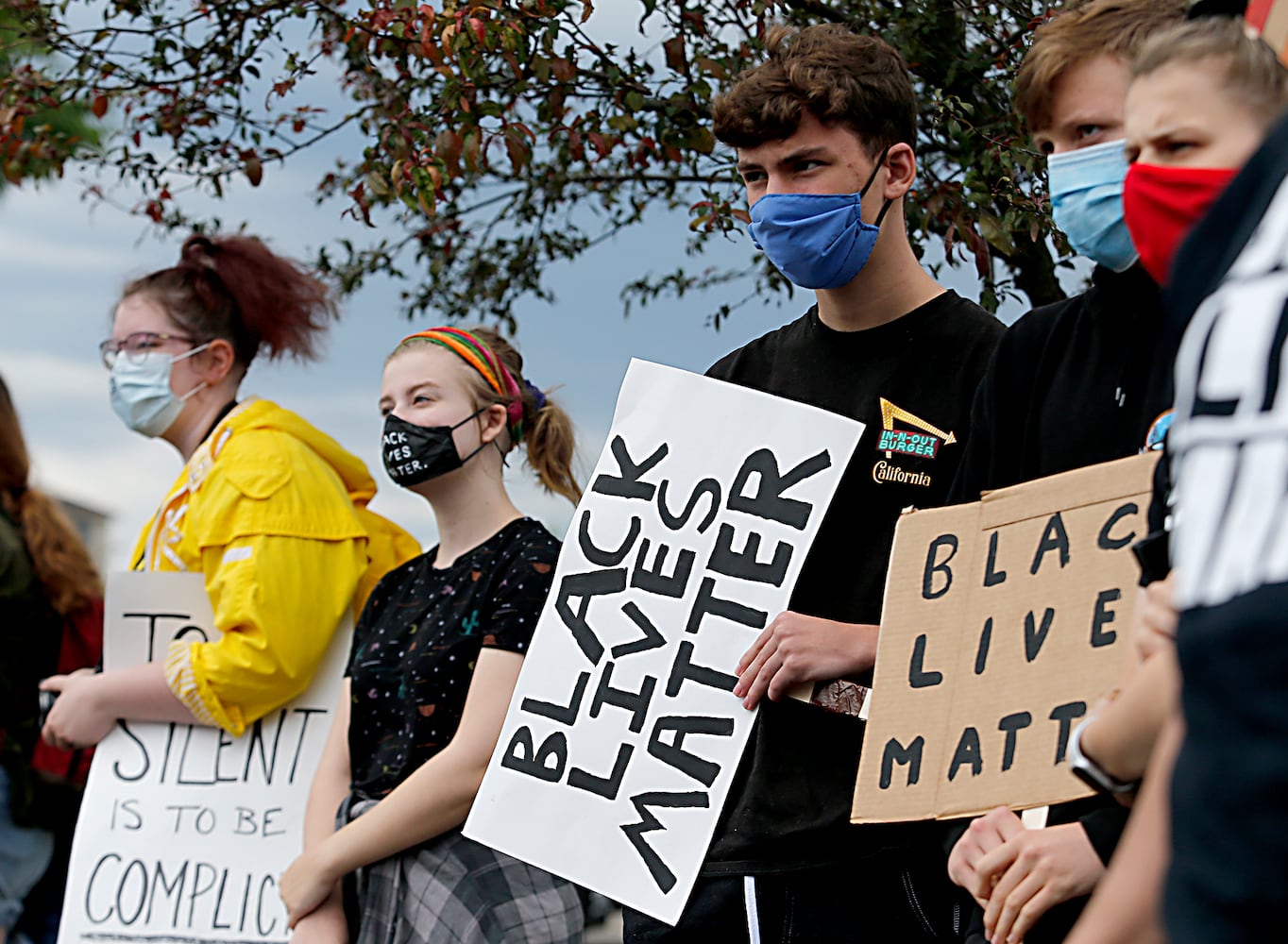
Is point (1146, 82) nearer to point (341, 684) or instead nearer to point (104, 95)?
point (341, 684)

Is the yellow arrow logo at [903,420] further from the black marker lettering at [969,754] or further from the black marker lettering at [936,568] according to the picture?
the black marker lettering at [969,754]

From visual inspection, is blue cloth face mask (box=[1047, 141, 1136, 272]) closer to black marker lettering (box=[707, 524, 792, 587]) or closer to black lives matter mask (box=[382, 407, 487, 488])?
black marker lettering (box=[707, 524, 792, 587])

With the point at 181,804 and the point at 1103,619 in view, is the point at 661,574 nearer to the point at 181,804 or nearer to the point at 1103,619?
the point at 1103,619

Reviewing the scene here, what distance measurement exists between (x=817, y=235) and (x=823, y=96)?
0.27 m

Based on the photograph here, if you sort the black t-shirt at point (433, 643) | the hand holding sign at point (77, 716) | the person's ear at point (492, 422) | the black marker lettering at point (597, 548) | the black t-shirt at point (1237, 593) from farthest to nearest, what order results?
the hand holding sign at point (77, 716)
the person's ear at point (492, 422)
the black t-shirt at point (433, 643)
the black marker lettering at point (597, 548)
the black t-shirt at point (1237, 593)

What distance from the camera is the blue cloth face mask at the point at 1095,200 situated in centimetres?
216

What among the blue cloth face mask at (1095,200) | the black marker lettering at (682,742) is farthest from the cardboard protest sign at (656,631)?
the blue cloth face mask at (1095,200)

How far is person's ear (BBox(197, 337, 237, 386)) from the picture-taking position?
4383 millimetres

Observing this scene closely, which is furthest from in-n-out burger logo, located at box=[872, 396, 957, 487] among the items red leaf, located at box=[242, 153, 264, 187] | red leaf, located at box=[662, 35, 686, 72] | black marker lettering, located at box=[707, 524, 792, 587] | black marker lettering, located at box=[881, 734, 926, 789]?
red leaf, located at box=[242, 153, 264, 187]

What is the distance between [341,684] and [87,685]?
0.72m

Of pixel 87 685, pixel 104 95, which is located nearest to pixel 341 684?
pixel 87 685

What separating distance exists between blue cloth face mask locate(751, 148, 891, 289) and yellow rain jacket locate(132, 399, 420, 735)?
1643 millimetres

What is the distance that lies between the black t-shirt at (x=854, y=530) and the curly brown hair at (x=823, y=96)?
1.17 ft

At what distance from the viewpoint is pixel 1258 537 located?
106cm
